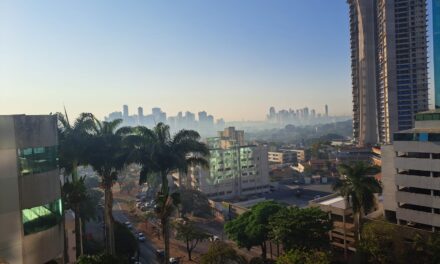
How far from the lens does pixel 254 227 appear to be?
39938mm

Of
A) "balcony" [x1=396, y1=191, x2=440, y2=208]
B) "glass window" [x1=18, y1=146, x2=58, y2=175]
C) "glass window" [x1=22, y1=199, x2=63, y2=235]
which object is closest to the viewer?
"glass window" [x1=18, y1=146, x2=58, y2=175]

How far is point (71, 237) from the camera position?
4200 centimetres

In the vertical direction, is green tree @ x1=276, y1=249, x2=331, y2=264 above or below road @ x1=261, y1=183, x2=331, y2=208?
above

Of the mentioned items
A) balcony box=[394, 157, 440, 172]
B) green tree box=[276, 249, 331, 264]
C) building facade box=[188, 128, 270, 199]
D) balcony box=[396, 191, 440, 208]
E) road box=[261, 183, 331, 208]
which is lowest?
road box=[261, 183, 331, 208]

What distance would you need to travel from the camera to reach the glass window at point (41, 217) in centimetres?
2188

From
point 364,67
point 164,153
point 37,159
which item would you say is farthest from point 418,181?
point 364,67

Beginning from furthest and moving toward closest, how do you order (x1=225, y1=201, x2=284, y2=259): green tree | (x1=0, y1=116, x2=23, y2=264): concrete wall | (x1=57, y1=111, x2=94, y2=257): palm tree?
1. (x1=225, y1=201, x2=284, y2=259): green tree
2. (x1=57, y1=111, x2=94, y2=257): palm tree
3. (x1=0, y1=116, x2=23, y2=264): concrete wall

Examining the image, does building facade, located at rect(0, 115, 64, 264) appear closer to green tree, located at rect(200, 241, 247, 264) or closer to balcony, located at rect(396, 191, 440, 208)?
green tree, located at rect(200, 241, 247, 264)

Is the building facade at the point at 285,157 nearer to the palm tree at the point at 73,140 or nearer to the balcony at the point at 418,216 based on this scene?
the balcony at the point at 418,216

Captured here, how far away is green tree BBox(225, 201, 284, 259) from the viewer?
3969cm

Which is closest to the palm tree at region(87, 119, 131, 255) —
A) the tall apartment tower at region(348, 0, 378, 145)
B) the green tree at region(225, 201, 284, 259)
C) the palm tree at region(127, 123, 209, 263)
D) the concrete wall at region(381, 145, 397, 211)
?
the palm tree at region(127, 123, 209, 263)

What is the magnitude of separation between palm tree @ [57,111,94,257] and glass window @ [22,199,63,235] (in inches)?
160

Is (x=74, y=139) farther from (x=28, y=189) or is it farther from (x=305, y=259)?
(x=305, y=259)

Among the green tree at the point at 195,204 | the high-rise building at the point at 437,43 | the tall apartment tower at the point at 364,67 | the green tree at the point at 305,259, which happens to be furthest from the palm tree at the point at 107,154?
the tall apartment tower at the point at 364,67
